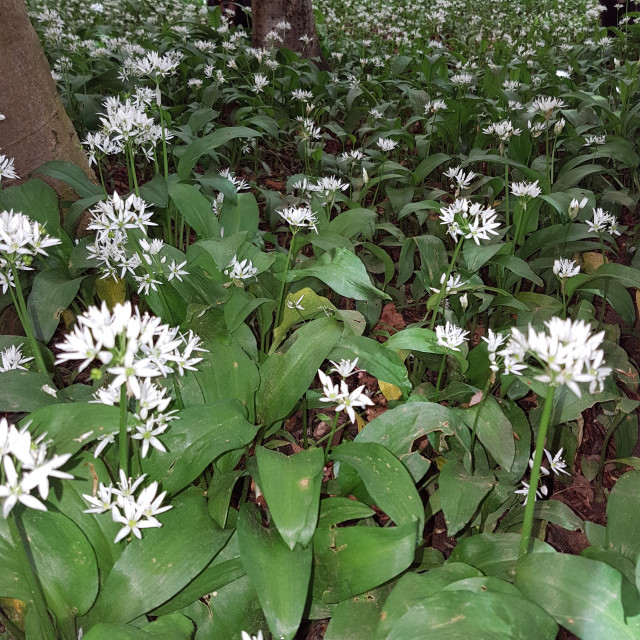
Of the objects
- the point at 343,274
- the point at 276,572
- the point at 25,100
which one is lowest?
the point at 276,572

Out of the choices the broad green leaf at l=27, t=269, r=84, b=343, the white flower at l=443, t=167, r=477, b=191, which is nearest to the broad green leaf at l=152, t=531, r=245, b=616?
the broad green leaf at l=27, t=269, r=84, b=343

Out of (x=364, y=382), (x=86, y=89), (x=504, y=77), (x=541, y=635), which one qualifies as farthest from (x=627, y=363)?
(x=86, y=89)

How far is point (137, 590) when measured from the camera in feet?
4.24

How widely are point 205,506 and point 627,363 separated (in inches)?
59.0

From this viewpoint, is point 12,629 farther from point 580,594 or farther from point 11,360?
point 580,594

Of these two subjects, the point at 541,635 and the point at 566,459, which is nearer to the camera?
the point at 541,635

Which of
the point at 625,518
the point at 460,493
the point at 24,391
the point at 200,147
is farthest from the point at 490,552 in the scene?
the point at 200,147

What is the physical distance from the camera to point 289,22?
19.6 feet

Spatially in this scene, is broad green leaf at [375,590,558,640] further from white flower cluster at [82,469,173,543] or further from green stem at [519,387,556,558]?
white flower cluster at [82,469,173,543]

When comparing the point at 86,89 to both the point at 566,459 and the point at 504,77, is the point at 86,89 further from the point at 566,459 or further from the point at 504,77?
the point at 566,459

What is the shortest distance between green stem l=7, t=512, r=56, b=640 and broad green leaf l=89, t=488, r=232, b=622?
0.31ft

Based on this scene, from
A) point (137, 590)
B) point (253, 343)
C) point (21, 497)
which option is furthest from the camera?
point (253, 343)

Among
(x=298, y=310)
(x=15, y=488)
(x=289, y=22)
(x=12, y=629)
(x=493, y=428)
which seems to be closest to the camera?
(x=15, y=488)

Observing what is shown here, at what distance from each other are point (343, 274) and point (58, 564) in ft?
3.98
